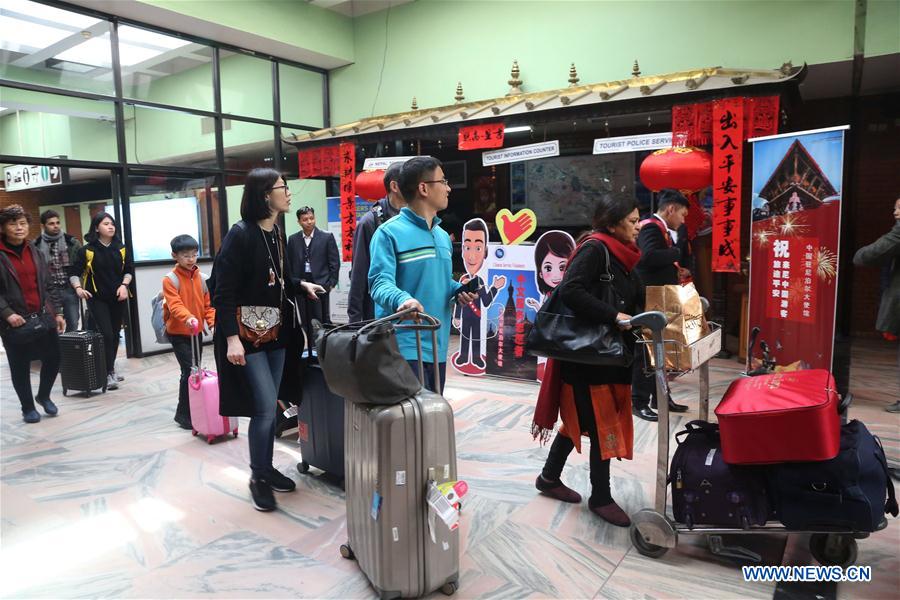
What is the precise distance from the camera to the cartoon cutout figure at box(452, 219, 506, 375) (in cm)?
503

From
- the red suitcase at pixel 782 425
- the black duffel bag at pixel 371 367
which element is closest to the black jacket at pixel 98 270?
the black duffel bag at pixel 371 367

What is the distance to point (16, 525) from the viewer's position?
2.73 meters

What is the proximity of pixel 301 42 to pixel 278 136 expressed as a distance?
1263mm

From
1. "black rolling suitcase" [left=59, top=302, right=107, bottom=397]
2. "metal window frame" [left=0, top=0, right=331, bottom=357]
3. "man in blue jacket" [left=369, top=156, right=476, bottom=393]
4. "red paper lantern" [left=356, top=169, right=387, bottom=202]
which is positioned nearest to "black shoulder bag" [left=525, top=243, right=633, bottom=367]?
"man in blue jacket" [left=369, top=156, right=476, bottom=393]

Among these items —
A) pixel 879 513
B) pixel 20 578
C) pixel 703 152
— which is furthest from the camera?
pixel 703 152

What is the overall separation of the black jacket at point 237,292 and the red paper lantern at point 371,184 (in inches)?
137

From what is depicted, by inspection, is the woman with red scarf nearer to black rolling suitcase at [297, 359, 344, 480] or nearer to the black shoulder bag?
the black shoulder bag

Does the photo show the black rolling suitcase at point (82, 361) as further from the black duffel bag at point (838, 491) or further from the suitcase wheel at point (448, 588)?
the black duffel bag at point (838, 491)

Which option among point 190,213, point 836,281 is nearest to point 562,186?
point 836,281

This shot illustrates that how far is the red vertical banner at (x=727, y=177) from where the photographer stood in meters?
4.42

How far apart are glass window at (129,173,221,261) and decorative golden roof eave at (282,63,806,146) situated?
195cm

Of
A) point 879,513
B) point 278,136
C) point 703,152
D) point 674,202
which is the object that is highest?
point 278,136

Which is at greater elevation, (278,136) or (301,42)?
(301,42)

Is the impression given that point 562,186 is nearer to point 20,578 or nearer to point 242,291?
point 242,291
